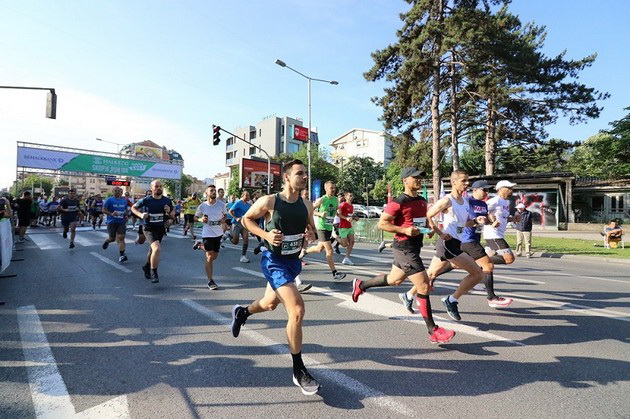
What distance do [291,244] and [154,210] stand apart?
16.1 ft

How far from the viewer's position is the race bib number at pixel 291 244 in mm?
3279

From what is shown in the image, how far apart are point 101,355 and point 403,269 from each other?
Result: 3310 millimetres

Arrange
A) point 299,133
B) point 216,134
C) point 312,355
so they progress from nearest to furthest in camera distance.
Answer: point 312,355 < point 216,134 < point 299,133

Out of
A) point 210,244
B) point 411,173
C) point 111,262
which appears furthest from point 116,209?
point 411,173

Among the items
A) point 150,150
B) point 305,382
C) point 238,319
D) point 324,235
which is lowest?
point 305,382

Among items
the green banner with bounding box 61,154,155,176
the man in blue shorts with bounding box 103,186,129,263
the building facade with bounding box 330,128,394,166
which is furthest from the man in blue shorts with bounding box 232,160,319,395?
the building facade with bounding box 330,128,394,166

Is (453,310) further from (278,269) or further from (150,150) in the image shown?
(150,150)

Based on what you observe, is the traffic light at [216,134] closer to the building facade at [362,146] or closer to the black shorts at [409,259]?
the black shorts at [409,259]

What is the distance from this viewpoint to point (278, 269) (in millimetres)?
3285

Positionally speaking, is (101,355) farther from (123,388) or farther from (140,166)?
(140,166)

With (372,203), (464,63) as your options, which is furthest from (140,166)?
(372,203)

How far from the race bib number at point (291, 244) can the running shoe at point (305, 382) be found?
101cm

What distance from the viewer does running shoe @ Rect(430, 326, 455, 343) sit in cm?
372

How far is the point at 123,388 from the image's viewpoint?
2.95 m
